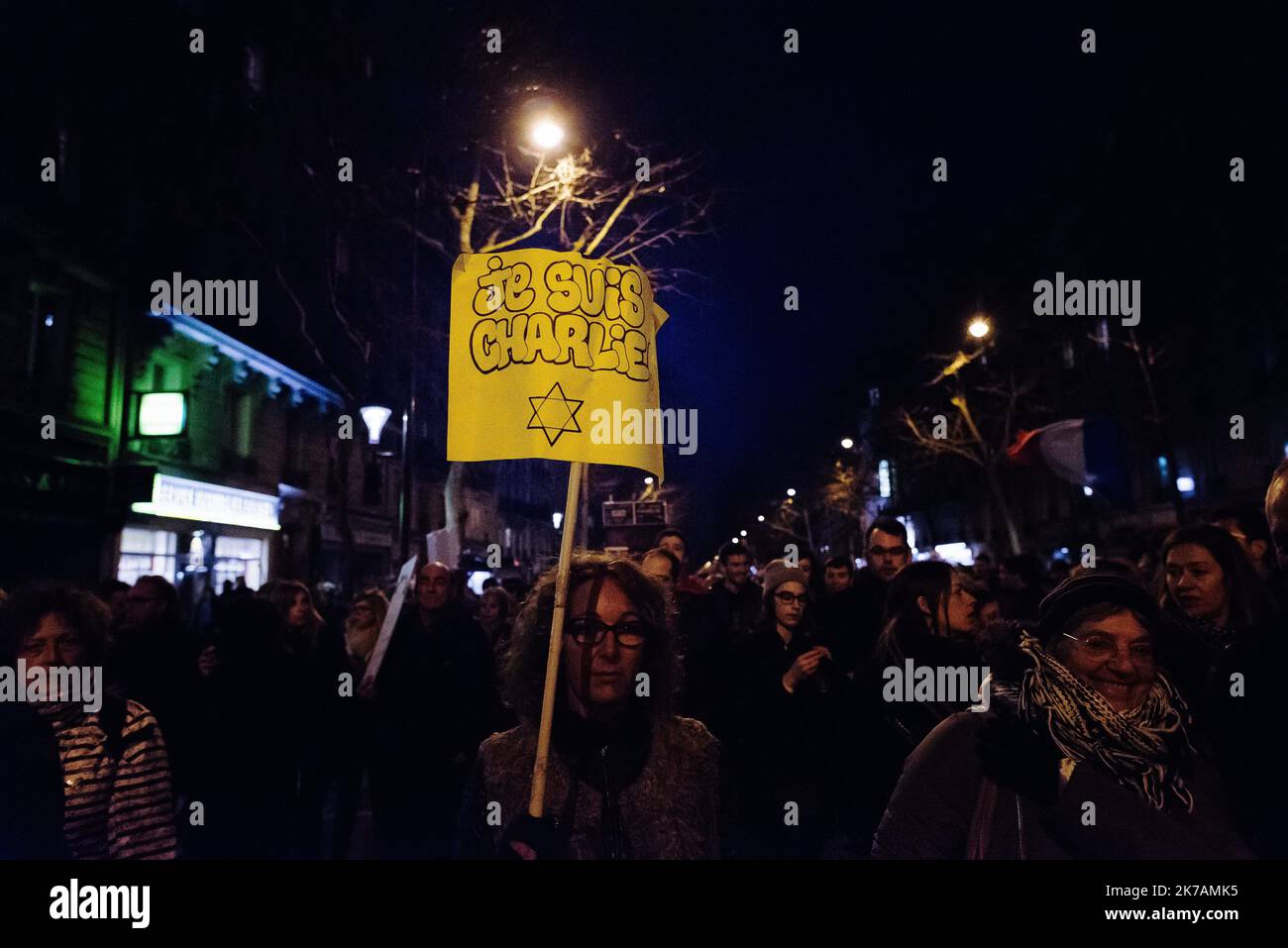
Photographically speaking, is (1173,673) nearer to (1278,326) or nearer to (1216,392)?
(1278,326)

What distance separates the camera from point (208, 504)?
66.2ft

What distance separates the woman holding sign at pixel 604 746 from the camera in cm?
254

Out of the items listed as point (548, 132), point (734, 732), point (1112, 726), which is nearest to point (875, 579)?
point (734, 732)

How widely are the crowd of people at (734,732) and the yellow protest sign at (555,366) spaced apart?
46cm

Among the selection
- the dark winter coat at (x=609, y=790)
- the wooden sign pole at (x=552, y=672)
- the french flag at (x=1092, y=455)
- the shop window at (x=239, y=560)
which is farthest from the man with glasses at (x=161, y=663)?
the shop window at (x=239, y=560)

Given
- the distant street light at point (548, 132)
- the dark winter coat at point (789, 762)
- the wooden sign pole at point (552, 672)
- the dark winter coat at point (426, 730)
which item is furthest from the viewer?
the distant street light at point (548, 132)

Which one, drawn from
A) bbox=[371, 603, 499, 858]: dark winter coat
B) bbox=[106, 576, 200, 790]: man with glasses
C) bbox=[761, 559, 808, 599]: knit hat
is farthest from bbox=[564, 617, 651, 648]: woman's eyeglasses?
bbox=[106, 576, 200, 790]: man with glasses

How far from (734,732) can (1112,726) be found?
218cm

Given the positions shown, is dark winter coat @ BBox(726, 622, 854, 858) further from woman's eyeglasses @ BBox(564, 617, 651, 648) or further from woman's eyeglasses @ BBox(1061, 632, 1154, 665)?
woman's eyeglasses @ BBox(1061, 632, 1154, 665)

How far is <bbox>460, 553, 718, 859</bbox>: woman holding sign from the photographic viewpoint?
8.34 ft

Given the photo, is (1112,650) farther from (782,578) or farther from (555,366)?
(782,578)

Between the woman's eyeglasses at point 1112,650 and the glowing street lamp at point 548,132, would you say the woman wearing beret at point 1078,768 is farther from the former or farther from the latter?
the glowing street lamp at point 548,132

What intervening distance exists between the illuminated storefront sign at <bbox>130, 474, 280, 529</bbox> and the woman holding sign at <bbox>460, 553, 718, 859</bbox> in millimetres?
17243

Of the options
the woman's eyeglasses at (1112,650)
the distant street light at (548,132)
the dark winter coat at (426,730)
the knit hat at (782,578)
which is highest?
the distant street light at (548,132)
